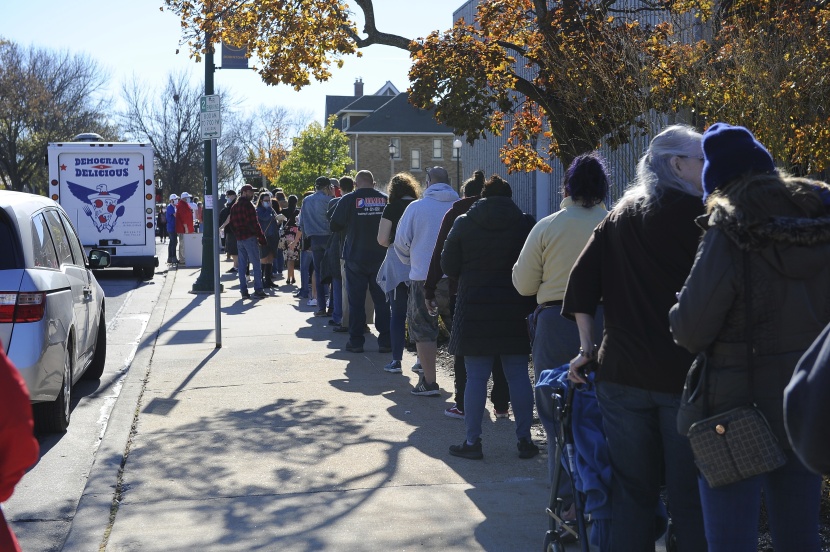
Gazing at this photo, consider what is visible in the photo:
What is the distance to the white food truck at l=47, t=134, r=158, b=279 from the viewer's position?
2162cm

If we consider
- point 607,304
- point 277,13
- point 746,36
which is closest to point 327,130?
point 277,13

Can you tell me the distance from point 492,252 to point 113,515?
2716 mm

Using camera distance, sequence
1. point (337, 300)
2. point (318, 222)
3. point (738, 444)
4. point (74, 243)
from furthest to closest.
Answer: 1. point (318, 222)
2. point (337, 300)
3. point (74, 243)
4. point (738, 444)

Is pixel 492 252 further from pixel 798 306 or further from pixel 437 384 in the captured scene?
pixel 798 306

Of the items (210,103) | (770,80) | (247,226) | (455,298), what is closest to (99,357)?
(210,103)

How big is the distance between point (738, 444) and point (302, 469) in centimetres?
373

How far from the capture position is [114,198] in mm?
22000

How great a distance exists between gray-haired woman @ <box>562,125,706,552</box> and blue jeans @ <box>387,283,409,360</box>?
18.9ft

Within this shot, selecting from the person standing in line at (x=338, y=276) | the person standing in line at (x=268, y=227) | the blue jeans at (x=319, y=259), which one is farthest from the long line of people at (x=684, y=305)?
the person standing in line at (x=268, y=227)

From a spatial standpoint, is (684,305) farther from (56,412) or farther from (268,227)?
(268,227)

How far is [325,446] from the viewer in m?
6.97

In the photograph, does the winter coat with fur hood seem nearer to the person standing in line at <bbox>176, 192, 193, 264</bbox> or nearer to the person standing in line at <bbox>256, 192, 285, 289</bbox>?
the person standing in line at <bbox>256, 192, 285, 289</bbox>

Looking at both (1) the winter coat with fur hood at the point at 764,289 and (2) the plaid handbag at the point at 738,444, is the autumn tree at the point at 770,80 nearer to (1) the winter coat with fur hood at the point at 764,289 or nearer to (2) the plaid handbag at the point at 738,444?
(1) the winter coat with fur hood at the point at 764,289

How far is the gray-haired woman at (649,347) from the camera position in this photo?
3725mm
